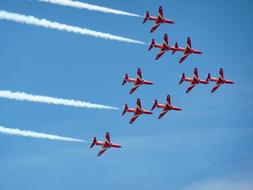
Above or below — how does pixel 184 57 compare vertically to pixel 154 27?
below

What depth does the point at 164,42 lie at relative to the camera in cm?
18025

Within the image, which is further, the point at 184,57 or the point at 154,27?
the point at 184,57

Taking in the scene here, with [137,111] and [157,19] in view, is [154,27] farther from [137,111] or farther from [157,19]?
[137,111]

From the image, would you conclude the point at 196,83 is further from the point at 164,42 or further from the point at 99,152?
the point at 99,152

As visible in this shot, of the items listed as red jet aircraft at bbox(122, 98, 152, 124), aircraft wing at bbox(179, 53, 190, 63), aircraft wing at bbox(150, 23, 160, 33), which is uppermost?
aircraft wing at bbox(150, 23, 160, 33)

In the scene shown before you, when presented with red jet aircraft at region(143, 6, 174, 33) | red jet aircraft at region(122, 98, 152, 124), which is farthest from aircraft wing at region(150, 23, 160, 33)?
red jet aircraft at region(122, 98, 152, 124)

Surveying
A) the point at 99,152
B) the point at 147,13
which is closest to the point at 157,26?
the point at 147,13

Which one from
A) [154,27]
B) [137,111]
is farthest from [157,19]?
[137,111]

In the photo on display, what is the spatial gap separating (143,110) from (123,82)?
6.69 meters

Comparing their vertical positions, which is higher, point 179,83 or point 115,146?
point 179,83

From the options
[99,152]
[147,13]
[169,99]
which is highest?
[147,13]

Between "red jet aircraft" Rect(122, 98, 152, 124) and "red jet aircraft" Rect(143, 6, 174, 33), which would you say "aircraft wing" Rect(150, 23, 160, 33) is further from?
"red jet aircraft" Rect(122, 98, 152, 124)

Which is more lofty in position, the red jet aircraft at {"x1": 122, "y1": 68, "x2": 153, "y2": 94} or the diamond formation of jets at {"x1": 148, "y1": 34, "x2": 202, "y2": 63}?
the diamond formation of jets at {"x1": 148, "y1": 34, "x2": 202, "y2": 63}

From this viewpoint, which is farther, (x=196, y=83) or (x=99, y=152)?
(x=196, y=83)
